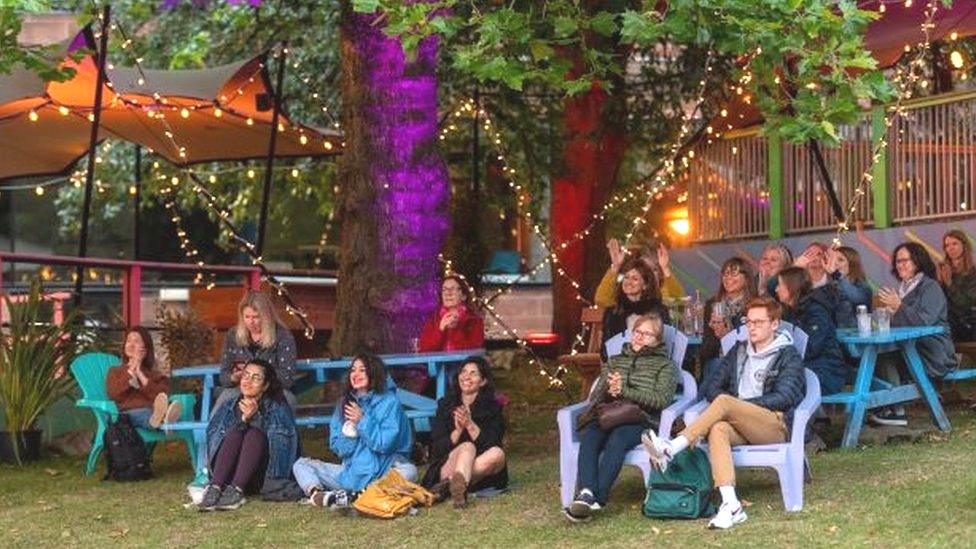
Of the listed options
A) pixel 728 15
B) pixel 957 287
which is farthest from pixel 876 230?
pixel 728 15

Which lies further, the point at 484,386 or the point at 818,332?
the point at 818,332

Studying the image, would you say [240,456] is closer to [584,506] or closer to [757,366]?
[584,506]

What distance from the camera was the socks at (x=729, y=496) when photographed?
7875 millimetres

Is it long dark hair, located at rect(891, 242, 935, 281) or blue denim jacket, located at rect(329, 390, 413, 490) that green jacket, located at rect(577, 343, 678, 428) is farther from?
long dark hair, located at rect(891, 242, 935, 281)

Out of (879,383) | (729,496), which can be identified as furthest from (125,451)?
(879,383)

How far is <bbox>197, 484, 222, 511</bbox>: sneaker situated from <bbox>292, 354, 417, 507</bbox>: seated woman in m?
0.44

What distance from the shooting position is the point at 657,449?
8.04 meters

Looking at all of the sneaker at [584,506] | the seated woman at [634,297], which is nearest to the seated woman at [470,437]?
the sneaker at [584,506]

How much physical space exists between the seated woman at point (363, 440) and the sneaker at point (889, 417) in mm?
3141

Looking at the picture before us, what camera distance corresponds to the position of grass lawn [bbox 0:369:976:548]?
7.63 meters

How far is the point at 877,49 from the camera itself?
14586 millimetres

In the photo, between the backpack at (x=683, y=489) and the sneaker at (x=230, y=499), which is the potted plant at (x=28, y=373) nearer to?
the sneaker at (x=230, y=499)

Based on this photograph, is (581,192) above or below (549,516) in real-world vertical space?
above

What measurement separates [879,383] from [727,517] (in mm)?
2959
